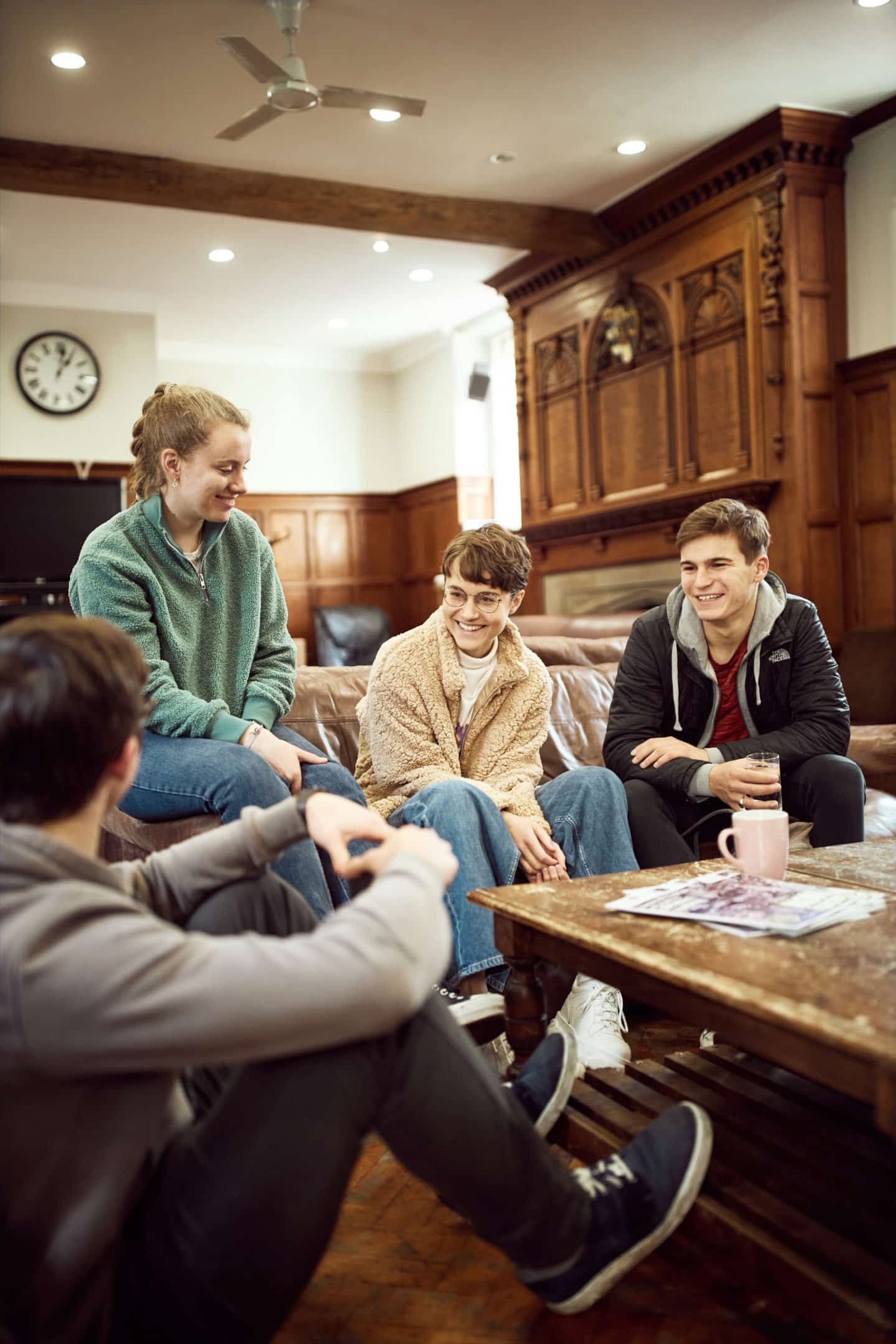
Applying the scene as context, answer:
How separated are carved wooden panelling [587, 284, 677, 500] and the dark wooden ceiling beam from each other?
473 millimetres

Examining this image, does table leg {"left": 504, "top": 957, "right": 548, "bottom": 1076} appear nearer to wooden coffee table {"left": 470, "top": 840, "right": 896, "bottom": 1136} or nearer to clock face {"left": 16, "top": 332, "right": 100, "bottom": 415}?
wooden coffee table {"left": 470, "top": 840, "right": 896, "bottom": 1136}

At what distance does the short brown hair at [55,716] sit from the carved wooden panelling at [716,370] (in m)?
5.15

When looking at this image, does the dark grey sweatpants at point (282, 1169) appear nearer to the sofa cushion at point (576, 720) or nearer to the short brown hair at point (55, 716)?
the short brown hair at point (55, 716)

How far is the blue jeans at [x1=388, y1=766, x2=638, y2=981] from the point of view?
74.0 inches

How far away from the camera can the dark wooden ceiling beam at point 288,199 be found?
5.34m

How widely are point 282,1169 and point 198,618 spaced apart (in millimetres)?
1454

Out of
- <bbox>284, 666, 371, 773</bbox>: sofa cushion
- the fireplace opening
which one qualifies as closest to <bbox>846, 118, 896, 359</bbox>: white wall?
the fireplace opening

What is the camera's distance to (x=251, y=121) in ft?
14.3

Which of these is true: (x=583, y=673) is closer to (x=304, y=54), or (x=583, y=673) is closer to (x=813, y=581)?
(x=813, y=581)

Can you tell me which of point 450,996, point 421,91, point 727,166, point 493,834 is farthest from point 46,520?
point 450,996

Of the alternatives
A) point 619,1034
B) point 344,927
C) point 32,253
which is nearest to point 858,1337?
point 344,927

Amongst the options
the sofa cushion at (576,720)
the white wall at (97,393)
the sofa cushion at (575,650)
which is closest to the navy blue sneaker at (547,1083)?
the sofa cushion at (576,720)

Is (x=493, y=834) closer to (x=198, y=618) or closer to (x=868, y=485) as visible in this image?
(x=198, y=618)

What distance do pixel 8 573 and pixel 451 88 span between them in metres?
4.38
